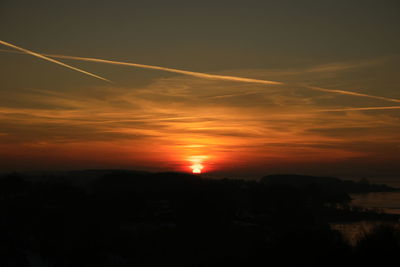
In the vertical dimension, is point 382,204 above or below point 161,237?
below

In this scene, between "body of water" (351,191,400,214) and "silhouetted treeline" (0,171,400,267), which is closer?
"silhouetted treeline" (0,171,400,267)

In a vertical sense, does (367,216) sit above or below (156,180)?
below

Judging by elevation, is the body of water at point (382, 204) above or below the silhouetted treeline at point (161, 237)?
below

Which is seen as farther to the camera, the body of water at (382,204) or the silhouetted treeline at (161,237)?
the body of water at (382,204)

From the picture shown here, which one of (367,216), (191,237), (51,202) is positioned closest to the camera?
(191,237)

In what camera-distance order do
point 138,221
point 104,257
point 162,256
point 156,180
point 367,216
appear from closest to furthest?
1. point 104,257
2. point 162,256
3. point 138,221
4. point 367,216
5. point 156,180

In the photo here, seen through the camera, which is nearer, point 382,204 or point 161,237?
point 161,237


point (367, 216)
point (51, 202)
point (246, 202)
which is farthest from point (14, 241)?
point (367, 216)

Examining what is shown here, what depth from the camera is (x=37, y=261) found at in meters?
29.9

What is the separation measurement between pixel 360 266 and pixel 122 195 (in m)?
50.3

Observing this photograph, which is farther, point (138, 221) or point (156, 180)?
point (156, 180)

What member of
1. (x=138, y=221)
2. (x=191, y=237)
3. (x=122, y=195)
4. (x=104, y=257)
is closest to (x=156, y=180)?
(x=122, y=195)

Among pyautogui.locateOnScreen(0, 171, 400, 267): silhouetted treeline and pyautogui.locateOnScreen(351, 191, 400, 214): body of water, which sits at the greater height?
pyautogui.locateOnScreen(0, 171, 400, 267): silhouetted treeline

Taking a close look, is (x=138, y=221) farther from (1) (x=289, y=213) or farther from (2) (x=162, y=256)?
(1) (x=289, y=213)
